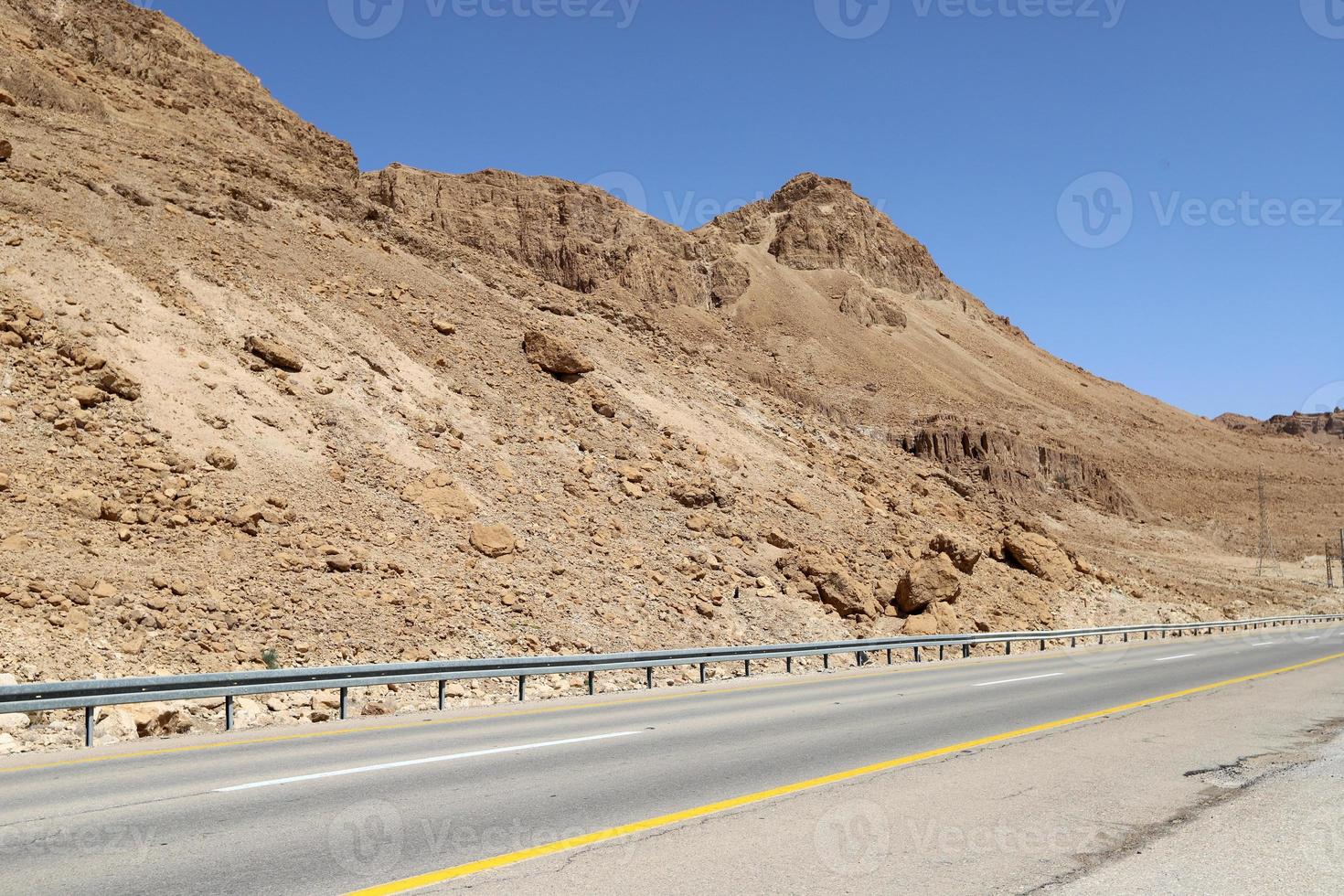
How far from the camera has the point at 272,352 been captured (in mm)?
22547

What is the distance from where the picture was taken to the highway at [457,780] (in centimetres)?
570

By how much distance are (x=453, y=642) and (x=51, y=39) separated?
27.4 meters

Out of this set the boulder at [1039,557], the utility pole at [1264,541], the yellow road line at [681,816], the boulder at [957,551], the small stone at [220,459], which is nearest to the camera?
the yellow road line at [681,816]

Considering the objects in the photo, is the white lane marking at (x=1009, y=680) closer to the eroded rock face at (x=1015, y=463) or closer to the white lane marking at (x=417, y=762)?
the white lane marking at (x=417, y=762)

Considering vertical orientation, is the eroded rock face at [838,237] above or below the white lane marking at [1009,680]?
above

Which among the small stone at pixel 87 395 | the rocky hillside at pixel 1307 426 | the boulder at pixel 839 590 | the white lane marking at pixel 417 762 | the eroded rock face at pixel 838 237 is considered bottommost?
the white lane marking at pixel 417 762

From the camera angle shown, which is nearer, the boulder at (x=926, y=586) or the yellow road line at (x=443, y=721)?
the yellow road line at (x=443, y=721)

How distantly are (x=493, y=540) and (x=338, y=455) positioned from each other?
148 inches

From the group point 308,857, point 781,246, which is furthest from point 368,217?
point 781,246

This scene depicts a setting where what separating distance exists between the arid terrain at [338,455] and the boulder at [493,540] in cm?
8

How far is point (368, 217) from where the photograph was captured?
33.7m

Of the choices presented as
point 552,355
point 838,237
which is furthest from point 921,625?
point 838,237

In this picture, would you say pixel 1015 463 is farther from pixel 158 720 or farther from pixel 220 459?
pixel 158 720

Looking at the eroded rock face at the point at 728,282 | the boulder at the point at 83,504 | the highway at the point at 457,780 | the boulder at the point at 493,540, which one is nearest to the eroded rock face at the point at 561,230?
the eroded rock face at the point at 728,282
